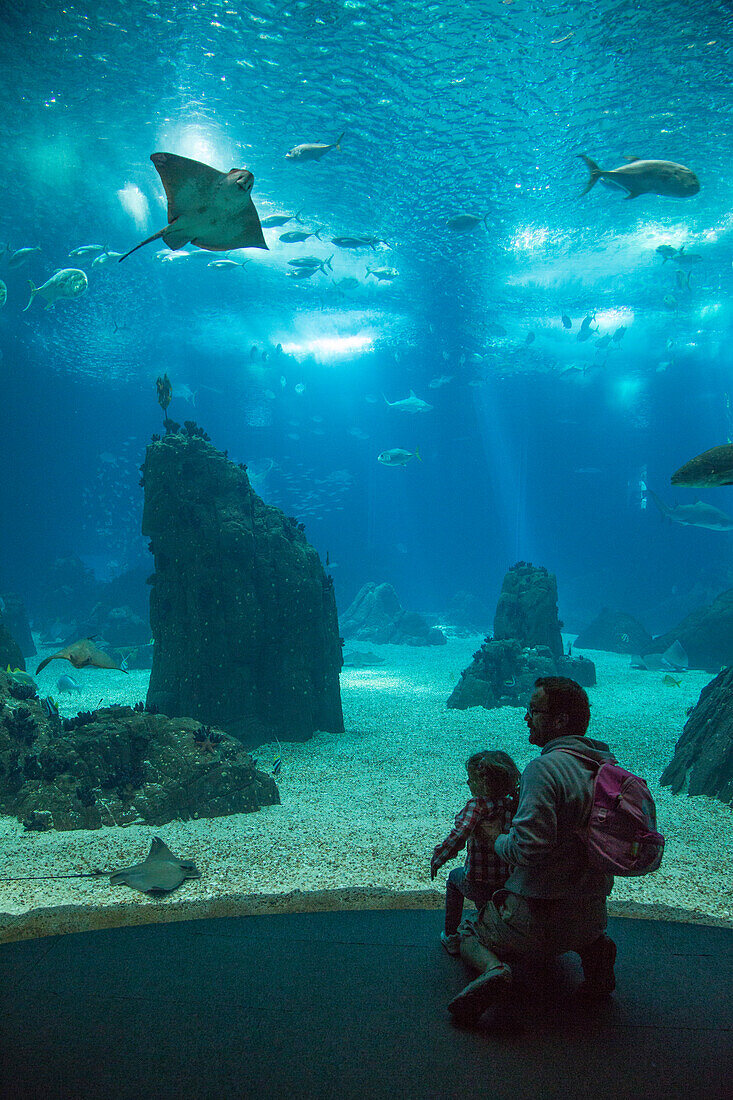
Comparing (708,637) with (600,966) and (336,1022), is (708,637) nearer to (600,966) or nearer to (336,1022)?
(600,966)

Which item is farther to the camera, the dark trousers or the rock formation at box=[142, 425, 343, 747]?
the rock formation at box=[142, 425, 343, 747]

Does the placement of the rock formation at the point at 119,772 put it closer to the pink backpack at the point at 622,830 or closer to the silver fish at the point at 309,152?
the pink backpack at the point at 622,830

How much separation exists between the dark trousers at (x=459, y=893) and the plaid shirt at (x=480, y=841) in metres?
0.04

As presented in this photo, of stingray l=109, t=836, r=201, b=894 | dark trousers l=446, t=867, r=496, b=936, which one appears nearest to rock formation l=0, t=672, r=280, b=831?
stingray l=109, t=836, r=201, b=894

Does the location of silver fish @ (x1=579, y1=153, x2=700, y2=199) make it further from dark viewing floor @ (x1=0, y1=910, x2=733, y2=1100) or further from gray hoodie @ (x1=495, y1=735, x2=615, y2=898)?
dark viewing floor @ (x1=0, y1=910, x2=733, y2=1100)

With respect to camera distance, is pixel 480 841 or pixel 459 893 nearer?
pixel 480 841

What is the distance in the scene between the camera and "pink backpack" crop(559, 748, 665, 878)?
1.76 meters

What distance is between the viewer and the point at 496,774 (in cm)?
237

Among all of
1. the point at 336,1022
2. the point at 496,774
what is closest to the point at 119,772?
the point at 336,1022

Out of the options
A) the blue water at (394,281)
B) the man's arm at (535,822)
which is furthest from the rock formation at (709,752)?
the blue water at (394,281)

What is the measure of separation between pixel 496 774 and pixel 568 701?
0.52m

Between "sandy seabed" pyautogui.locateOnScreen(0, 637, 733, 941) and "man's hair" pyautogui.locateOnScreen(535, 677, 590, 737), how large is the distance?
1.89 metres

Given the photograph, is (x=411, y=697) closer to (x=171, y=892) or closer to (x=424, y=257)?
(x=171, y=892)

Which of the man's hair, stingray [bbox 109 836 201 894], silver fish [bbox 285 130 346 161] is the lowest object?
stingray [bbox 109 836 201 894]
